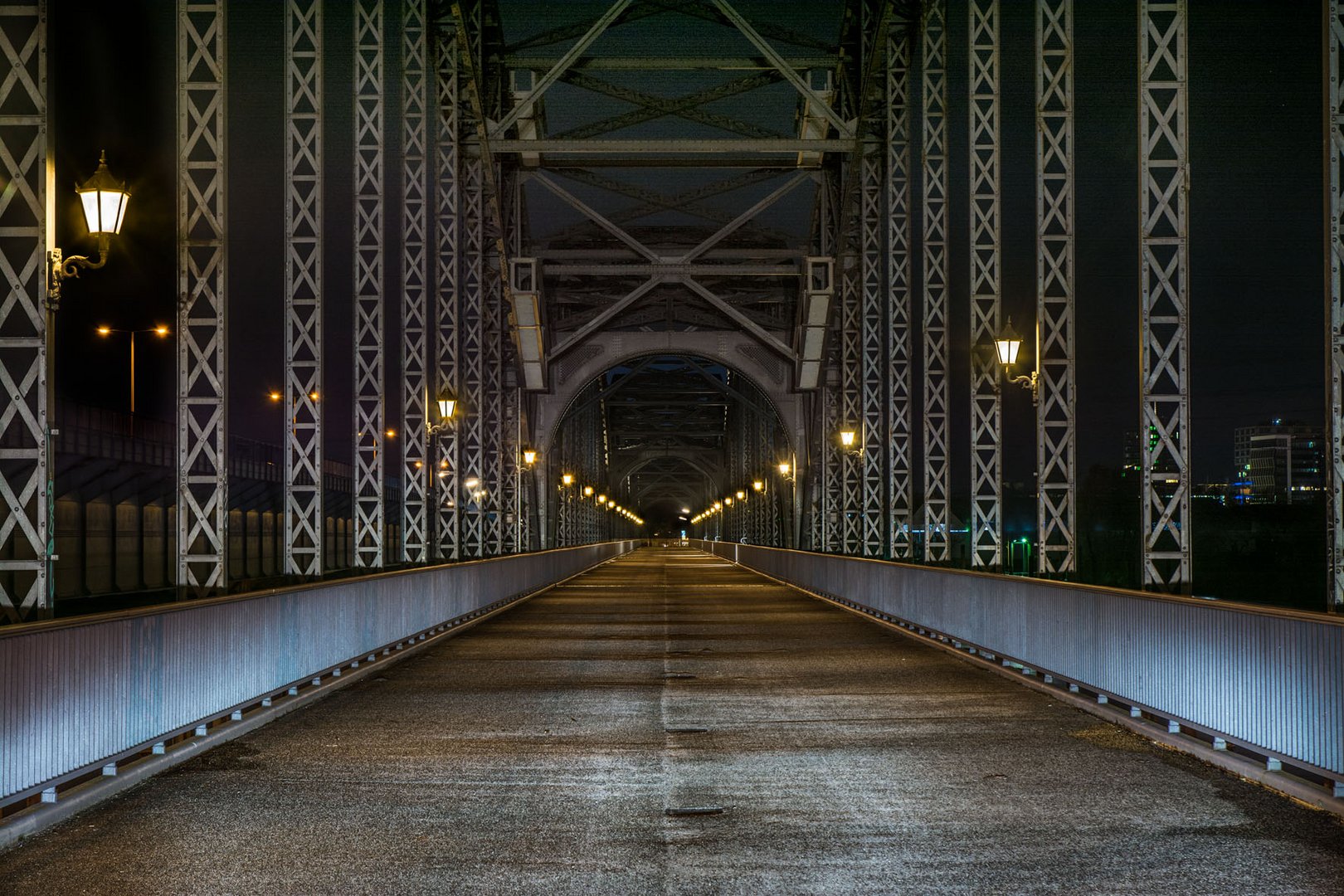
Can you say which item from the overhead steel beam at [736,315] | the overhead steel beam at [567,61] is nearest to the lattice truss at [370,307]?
the overhead steel beam at [567,61]

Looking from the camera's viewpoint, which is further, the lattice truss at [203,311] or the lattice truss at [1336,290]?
the lattice truss at [203,311]

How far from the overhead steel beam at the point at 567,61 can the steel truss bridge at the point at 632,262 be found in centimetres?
13

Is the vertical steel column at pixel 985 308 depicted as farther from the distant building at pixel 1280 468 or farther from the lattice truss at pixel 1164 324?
the distant building at pixel 1280 468

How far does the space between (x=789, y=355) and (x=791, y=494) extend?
14285mm

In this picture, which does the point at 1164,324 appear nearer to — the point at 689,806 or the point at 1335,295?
the point at 1335,295

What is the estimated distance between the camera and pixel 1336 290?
43.7ft

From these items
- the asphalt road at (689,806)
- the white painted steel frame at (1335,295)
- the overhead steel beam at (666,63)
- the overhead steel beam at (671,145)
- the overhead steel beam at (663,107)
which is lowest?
the asphalt road at (689,806)

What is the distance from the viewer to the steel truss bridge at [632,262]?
17.0 meters

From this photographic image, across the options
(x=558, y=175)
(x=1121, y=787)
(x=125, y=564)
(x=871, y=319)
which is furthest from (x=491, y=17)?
(x=1121, y=787)

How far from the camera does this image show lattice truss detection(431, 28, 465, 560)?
32.4 m

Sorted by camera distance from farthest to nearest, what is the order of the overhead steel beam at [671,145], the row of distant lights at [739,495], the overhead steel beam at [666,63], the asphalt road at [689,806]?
the row of distant lights at [739,495] → the overhead steel beam at [666,63] → the overhead steel beam at [671,145] → the asphalt road at [689,806]

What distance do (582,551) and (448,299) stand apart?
1113 inches

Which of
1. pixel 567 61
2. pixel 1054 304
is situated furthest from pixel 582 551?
pixel 1054 304

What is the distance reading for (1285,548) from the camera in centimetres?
8119
